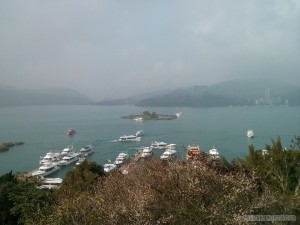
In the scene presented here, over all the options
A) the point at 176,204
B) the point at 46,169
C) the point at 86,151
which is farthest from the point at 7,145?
the point at 176,204

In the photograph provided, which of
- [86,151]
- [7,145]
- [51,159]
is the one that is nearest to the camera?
[51,159]

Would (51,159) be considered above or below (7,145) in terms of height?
below

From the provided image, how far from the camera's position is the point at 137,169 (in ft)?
18.7

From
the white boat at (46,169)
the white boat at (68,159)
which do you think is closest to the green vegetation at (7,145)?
the white boat at (68,159)

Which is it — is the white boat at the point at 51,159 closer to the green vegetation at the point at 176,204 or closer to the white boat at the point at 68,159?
the white boat at the point at 68,159

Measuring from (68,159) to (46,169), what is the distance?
2.36 meters

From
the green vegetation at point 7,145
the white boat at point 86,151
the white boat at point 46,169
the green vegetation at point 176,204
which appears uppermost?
the green vegetation at point 176,204

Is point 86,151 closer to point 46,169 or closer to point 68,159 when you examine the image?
point 68,159

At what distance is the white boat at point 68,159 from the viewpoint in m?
17.5

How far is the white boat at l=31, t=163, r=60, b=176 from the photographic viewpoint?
50.2ft

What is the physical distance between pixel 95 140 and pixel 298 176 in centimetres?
2022

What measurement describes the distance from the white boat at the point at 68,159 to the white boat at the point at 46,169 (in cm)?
52

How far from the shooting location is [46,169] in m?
15.6

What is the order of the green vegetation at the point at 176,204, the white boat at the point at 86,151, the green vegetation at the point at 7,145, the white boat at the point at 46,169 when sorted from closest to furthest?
the green vegetation at the point at 176,204
the white boat at the point at 46,169
the white boat at the point at 86,151
the green vegetation at the point at 7,145
